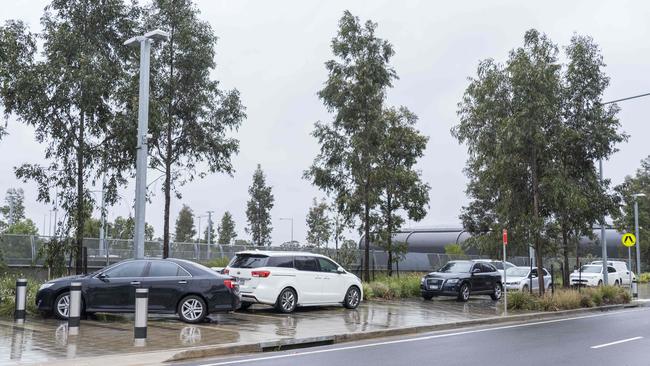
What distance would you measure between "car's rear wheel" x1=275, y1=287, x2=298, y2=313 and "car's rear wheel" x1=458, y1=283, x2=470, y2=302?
29.3 ft

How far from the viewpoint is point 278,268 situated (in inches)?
689

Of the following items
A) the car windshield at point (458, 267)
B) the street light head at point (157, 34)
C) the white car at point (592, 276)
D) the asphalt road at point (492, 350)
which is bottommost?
the asphalt road at point (492, 350)

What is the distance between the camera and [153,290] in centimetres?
1472

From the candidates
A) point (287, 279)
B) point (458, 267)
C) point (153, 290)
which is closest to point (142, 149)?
point (153, 290)

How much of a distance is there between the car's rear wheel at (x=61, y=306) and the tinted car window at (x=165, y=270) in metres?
2.04

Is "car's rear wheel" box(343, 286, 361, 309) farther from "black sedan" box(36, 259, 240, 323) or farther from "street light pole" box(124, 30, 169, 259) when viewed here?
"street light pole" box(124, 30, 169, 259)

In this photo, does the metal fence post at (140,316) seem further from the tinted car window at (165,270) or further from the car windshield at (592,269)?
the car windshield at (592,269)

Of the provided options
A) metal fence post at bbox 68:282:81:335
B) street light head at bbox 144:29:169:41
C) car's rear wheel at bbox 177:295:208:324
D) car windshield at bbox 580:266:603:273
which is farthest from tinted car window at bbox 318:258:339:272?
car windshield at bbox 580:266:603:273

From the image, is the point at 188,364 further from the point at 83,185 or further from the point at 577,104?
the point at 577,104

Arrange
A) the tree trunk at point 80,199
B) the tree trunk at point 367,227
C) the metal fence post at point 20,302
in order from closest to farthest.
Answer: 1. the metal fence post at point 20,302
2. the tree trunk at point 80,199
3. the tree trunk at point 367,227

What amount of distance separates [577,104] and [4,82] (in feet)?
65.0

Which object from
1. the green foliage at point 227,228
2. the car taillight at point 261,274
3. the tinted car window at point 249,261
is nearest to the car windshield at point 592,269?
the tinted car window at point 249,261

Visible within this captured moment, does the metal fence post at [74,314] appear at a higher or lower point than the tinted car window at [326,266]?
lower

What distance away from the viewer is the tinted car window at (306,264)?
59.7ft
